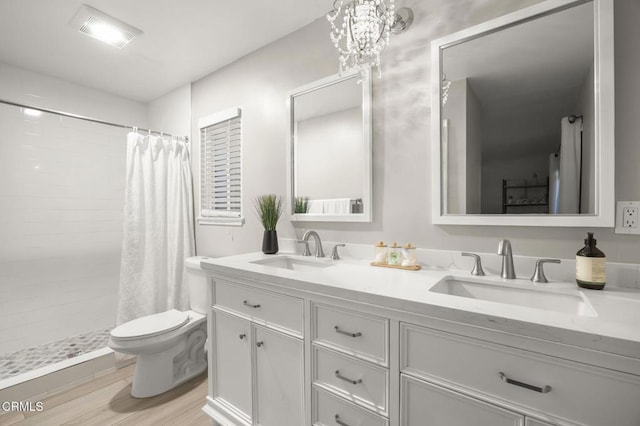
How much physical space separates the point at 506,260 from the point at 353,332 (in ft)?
2.26

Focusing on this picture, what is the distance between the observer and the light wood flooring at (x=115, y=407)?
5.40ft

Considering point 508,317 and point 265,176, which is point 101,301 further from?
point 508,317

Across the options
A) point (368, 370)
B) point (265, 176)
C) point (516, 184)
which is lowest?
point (368, 370)

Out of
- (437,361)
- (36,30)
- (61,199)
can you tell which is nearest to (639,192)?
(437,361)

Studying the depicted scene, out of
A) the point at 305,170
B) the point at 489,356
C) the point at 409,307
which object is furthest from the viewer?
the point at 305,170

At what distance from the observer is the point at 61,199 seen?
2.61m

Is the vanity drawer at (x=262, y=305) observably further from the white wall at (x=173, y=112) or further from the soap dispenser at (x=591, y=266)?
the white wall at (x=173, y=112)

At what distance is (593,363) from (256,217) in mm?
1919

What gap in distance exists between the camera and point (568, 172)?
3.66 ft

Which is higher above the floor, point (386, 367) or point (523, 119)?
point (523, 119)

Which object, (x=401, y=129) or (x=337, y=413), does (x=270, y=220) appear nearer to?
(x=401, y=129)

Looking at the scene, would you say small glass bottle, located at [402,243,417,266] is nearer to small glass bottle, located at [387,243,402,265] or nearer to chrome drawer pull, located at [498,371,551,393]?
small glass bottle, located at [387,243,402,265]

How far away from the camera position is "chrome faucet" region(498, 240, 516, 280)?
1.14 metres

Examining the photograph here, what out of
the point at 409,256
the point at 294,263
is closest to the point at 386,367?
the point at 409,256
